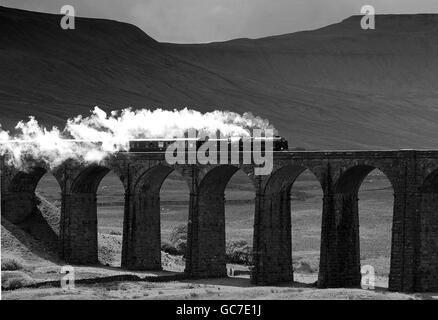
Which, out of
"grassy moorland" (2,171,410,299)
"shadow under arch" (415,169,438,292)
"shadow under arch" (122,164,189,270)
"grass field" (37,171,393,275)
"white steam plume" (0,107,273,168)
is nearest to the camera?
"grassy moorland" (2,171,410,299)

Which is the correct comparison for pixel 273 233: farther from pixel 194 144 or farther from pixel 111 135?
pixel 111 135

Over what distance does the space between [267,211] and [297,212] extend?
51.5 meters

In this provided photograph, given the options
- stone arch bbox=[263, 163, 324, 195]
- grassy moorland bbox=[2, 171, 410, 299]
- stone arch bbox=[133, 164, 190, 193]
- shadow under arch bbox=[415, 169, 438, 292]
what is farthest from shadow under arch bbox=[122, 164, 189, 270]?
shadow under arch bbox=[415, 169, 438, 292]

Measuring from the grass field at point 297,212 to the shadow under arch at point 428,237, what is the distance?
12612mm

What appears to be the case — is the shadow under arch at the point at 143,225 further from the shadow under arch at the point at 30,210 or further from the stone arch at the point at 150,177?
the shadow under arch at the point at 30,210

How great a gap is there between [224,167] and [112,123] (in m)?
13.5

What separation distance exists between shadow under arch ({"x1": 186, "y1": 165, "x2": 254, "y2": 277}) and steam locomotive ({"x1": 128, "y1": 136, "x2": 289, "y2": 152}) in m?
2.47

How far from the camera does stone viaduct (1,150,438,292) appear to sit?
68.9 metres

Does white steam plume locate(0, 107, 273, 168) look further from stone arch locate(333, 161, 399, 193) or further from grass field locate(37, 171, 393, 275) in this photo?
grass field locate(37, 171, 393, 275)

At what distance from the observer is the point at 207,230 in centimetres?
8006

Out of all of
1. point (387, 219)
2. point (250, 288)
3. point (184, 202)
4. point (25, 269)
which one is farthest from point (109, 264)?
point (184, 202)

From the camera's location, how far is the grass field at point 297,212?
97.1m

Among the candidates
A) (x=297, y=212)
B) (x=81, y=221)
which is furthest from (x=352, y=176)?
(x=297, y=212)
